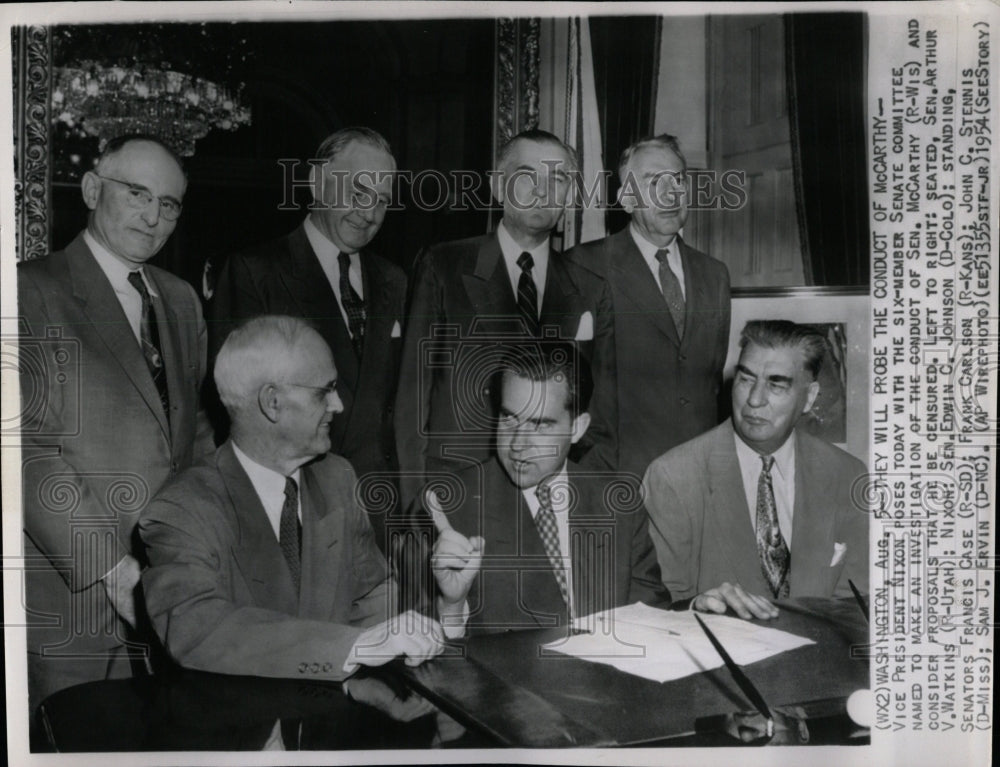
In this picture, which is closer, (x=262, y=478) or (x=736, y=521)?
(x=262, y=478)

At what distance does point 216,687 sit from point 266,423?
2.89ft

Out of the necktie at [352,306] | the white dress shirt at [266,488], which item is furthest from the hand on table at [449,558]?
the necktie at [352,306]

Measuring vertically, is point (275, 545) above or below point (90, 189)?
below

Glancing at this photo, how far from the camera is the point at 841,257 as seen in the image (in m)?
3.28

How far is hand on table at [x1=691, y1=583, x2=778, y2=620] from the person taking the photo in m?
3.30

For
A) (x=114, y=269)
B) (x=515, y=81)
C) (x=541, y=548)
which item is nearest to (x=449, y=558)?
(x=541, y=548)

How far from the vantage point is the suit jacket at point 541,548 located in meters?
3.28

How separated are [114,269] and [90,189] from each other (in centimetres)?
28

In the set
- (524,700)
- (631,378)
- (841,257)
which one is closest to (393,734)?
(524,700)

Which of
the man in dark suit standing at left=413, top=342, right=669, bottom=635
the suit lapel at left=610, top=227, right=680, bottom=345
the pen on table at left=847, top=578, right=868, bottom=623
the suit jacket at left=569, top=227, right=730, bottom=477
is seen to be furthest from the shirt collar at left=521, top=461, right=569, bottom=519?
the pen on table at left=847, top=578, right=868, bottom=623

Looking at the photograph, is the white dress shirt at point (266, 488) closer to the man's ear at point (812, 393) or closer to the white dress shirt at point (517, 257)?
the white dress shirt at point (517, 257)

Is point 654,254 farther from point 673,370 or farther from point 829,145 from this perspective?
point 829,145

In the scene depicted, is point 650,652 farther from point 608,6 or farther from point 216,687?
point 608,6

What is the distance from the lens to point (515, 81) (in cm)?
328
